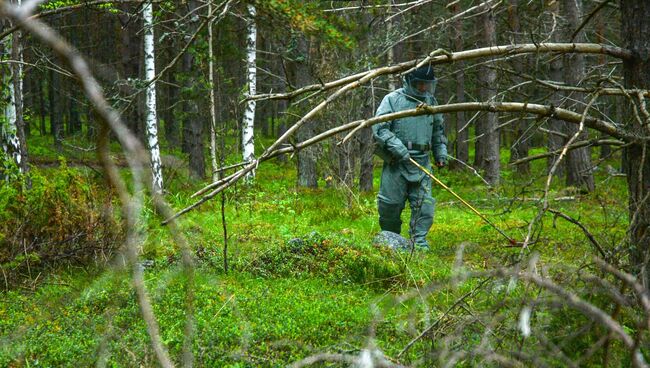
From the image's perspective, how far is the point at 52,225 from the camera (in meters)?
7.30

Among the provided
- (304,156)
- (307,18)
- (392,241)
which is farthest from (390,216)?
(304,156)

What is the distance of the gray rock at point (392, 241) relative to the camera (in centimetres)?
814

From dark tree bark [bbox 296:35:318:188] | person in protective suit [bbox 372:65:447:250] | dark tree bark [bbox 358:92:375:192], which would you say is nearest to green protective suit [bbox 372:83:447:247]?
person in protective suit [bbox 372:65:447:250]

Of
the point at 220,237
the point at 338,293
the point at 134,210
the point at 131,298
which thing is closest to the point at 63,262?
the point at 131,298

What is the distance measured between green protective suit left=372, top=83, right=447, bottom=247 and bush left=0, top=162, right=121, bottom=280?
10.6 ft

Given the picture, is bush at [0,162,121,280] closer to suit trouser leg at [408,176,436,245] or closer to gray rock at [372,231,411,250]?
gray rock at [372,231,411,250]

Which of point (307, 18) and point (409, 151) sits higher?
point (307, 18)

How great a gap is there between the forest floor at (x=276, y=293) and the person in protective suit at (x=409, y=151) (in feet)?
2.03

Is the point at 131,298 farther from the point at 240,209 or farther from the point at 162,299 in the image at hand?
the point at 240,209

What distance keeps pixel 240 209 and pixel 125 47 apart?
47.4 feet

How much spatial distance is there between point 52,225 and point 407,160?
396cm

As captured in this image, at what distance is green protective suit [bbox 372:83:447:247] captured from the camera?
28.2 feet

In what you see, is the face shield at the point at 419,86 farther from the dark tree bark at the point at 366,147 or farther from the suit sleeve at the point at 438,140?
the dark tree bark at the point at 366,147

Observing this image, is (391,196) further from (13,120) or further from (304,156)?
(304,156)
